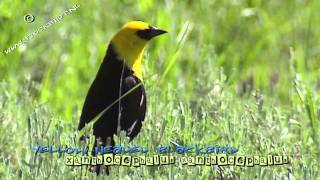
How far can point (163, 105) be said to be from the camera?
410cm

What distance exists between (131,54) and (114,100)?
19cm

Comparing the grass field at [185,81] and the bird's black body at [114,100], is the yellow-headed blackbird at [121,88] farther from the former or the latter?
the grass field at [185,81]

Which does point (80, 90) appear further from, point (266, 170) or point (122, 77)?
point (266, 170)

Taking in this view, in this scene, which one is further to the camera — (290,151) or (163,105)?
(163,105)

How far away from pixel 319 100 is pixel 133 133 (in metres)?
1.11

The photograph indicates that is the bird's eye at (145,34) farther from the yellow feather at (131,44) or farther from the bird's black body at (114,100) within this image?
the bird's black body at (114,100)

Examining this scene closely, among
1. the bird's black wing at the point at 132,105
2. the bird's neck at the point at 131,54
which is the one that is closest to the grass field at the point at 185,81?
the bird's black wing at the point at 132,105

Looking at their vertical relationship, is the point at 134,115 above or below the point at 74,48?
below

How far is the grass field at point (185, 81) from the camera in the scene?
3.49 meters

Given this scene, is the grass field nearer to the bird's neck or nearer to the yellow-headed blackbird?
the yellow-headed blackbird

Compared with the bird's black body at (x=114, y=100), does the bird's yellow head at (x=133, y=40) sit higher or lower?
higher

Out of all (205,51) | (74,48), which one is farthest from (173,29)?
(74,48)

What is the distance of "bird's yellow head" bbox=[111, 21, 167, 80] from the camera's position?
345 cm

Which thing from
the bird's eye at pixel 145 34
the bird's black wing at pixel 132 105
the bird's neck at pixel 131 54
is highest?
the bird's eye at pixel 145 34
